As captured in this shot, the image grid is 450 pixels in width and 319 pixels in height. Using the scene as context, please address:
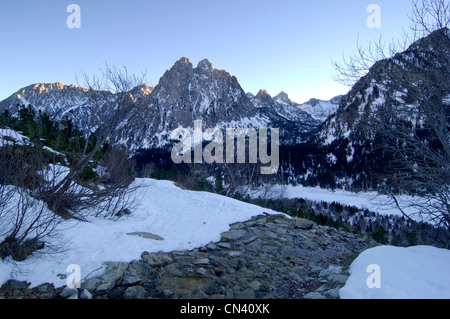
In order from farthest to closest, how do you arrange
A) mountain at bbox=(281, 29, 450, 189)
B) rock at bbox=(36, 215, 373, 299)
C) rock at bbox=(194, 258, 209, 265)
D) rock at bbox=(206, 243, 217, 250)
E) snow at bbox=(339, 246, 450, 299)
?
rock at bbox=(206, 243, 217, 250), mountain at bbox=(281, 29, 450, 189), rock at bbox=(194, 258, 209, 265), rock at bbox=(36, 215, 373, 299), snow at bbox=(339, 246, 450, 299)

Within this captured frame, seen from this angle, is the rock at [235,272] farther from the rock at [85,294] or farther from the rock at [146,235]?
the rock at [146,235]

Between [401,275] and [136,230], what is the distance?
6386mm

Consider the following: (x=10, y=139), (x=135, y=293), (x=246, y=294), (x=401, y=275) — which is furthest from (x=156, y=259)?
(x=10, y=139)

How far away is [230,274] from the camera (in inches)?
199

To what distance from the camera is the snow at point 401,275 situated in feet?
12.2

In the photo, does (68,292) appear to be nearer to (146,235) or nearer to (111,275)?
(111,275)

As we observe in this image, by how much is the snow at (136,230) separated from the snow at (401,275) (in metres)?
4.00

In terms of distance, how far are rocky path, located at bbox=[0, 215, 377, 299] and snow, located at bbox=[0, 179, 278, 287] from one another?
238 mm

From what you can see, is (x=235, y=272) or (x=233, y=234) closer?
(x=235, y=272)

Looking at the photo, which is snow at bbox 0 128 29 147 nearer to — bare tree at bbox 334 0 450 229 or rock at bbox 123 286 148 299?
rock at bbox 123 286 148 299

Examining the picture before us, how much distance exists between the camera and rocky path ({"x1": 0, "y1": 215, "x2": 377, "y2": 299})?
394cm

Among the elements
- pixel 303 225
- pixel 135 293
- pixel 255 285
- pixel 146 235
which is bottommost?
pixel 303 225

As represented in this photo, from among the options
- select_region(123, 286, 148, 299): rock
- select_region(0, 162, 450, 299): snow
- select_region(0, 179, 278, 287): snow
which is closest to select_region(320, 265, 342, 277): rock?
select_region(0, 162, 450, 299): snow

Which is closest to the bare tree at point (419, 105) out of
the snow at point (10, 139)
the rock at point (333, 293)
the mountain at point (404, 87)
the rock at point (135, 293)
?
the mountain at point (404, 87)
